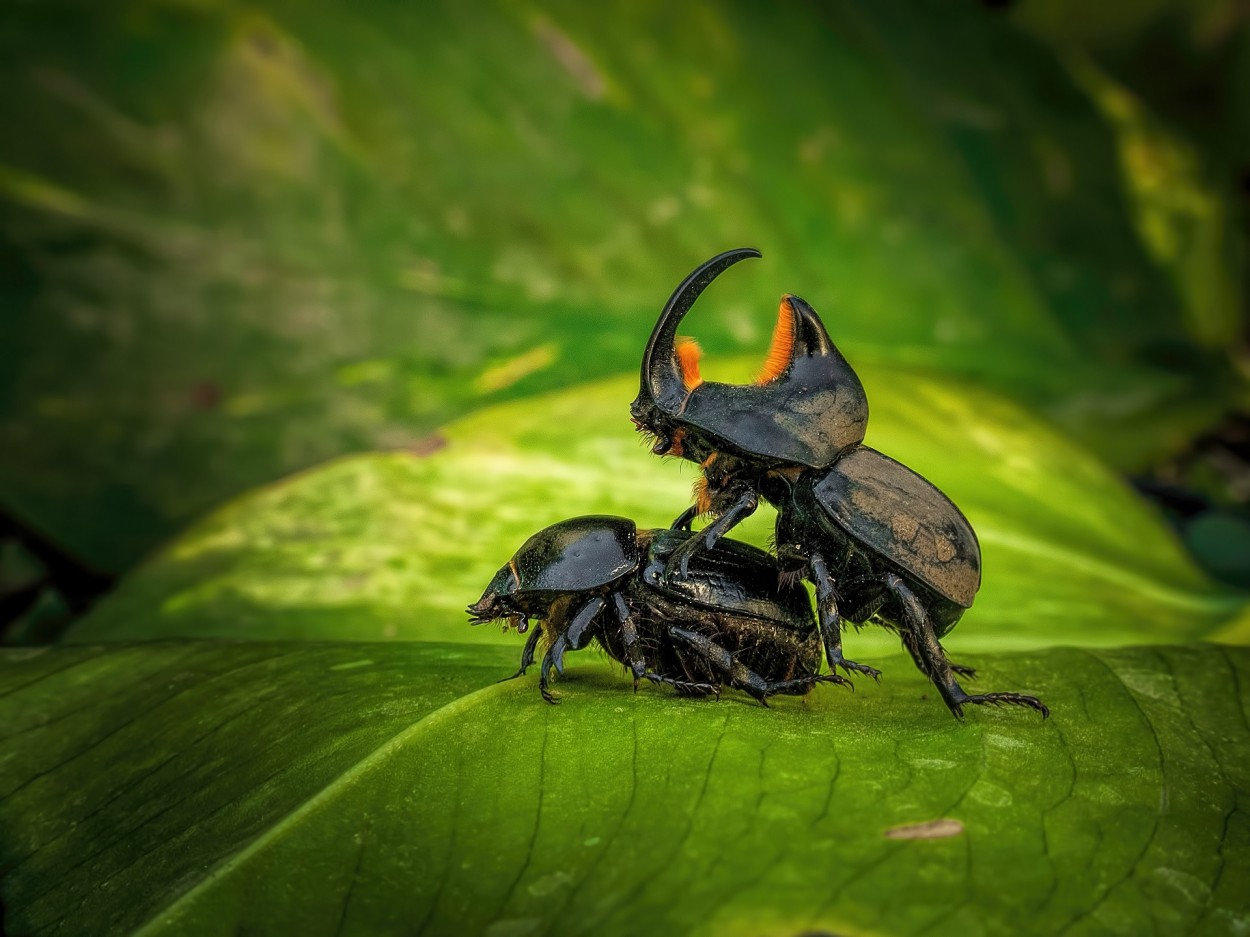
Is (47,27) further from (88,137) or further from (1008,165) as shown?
(1008,165)

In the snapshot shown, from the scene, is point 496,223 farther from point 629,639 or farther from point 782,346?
point 629,639

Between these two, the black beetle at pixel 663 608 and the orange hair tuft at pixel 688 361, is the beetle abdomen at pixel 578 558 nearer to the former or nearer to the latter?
the black beetle at pixel 663 608

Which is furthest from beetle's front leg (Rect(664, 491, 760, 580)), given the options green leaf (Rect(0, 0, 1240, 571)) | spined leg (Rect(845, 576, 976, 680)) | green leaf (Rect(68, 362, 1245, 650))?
green leaf (Rect(0, 0, 1240, 571))

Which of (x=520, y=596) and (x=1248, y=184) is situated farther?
(x=1248, y=184)

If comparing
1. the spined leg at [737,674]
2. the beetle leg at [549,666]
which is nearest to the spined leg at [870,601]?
the spined leg at [737,674]

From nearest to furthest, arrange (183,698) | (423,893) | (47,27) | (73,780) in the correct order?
(423,893) < (73,780) < (183,698) < (47,27)

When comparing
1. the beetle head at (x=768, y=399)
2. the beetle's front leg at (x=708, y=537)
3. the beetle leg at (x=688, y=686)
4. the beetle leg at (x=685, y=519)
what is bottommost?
the beetle leg at (x=688, y=686)

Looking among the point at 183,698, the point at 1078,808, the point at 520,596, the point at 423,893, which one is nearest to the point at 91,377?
the point at 183,698

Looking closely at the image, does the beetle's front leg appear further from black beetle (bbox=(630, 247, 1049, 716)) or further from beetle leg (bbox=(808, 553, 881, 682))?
beetle leg (bbox=(808, 553, 881, 682))
